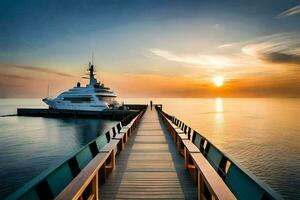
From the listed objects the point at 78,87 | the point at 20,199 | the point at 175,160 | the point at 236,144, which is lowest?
the point at 236,144

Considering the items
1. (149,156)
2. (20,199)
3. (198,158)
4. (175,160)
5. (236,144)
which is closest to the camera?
(20,199)

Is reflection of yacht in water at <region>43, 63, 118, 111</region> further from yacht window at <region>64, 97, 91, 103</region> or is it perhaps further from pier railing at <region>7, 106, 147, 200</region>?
pier railing at <region>7, 106, 147, 200</region>

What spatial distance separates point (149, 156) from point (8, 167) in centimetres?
1324

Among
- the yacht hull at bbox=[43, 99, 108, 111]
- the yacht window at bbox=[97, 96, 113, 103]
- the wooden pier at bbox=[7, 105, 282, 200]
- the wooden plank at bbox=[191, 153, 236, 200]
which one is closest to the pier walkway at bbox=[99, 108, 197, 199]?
the wooden pier at bbox=[7, 105, 282, 200]

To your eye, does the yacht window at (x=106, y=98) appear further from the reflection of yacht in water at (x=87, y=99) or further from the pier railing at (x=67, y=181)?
the pier railing at (x=67, y=181)

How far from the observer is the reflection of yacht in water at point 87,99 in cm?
5238

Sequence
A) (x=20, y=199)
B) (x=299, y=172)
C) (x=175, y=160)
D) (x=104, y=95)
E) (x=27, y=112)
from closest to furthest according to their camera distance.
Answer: (x=20, y=199)
(x=175, y=160)
(x=299, y=172)
(x=104, y=95)
(x=27, y=112)

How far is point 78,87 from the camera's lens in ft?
187

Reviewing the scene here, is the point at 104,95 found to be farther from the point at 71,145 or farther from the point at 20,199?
the point at 20,199

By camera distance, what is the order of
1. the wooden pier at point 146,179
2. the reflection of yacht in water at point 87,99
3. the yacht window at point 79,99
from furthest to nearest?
1. the yacht window at point 79,99
2. the reflection of yacht in water at point 87,99
3. the wooden pier at point 146,179

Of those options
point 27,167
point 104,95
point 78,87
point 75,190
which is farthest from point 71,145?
point 78,87

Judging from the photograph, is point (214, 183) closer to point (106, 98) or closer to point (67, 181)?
point (67, 181)

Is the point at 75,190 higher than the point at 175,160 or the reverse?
higher

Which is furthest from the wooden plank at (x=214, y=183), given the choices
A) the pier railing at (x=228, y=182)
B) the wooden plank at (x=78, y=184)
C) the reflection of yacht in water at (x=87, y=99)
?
the reflection of yacht in water at (x=87, y=99)
